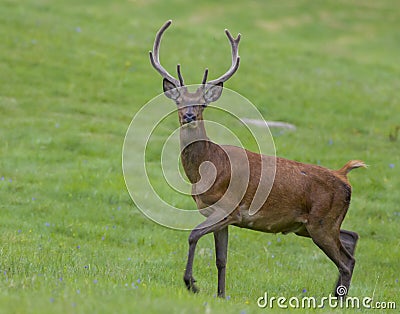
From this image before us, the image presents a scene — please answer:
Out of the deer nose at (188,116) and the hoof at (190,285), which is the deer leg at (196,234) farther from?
the deer nose at (188,116)

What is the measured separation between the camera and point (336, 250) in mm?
8531

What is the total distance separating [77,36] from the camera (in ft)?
76.4

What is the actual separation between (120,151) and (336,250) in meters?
7.21

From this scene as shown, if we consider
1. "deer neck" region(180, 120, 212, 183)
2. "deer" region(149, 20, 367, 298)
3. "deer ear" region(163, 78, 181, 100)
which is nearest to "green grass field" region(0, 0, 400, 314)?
"deer" region(149, 20, 367, 298)

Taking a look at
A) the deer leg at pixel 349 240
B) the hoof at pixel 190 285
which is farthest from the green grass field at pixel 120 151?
the deer leg at pixel 349 240

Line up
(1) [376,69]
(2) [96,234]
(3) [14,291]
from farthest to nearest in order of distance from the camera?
1. (1) [376,69]
2. (2) [96,234]
3. (3) [14,291]

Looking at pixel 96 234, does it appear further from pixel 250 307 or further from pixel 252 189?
pixel 250 307

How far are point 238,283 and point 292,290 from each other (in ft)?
2.10

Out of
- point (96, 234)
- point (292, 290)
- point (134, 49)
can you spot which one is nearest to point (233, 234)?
point (96, 234)

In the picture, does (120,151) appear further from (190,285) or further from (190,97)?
(190,285)

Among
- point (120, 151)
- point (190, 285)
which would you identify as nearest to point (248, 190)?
point (190, 285)

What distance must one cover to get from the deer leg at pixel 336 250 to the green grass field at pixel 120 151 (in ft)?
1.20

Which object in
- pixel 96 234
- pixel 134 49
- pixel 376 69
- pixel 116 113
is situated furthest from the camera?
pixel 376 69

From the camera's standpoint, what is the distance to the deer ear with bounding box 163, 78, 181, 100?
→ 8137mm
